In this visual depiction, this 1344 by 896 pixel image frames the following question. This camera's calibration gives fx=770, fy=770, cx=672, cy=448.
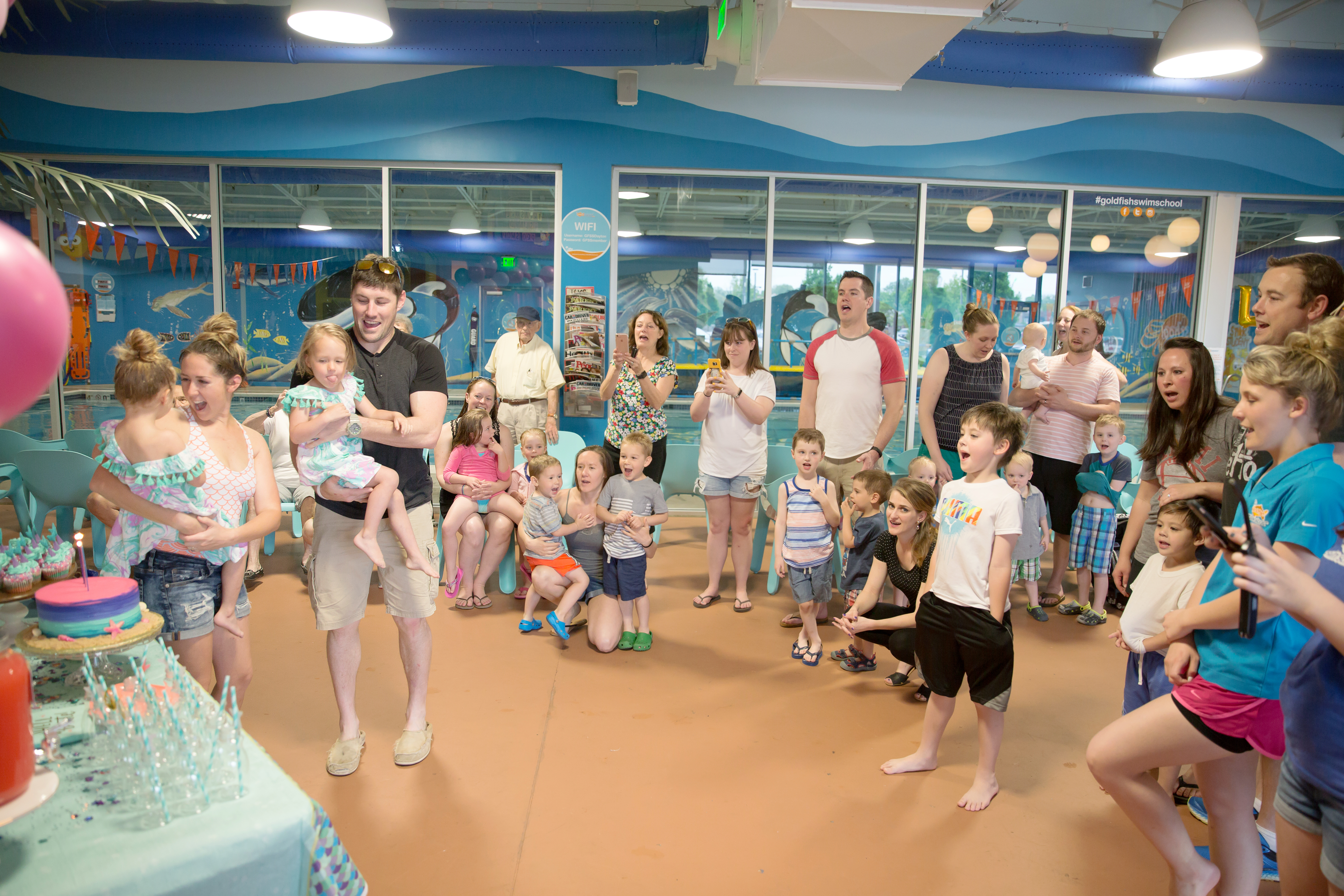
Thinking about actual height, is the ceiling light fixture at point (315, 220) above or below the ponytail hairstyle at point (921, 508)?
above

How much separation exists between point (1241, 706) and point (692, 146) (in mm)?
5566

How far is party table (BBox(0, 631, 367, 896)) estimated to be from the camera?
3.36ft

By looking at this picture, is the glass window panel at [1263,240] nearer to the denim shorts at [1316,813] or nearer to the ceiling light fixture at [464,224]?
the denim shorts at [1316,813]

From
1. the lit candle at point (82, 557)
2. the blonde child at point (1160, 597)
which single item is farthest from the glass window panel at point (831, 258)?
the lit candle at point (82, 557)

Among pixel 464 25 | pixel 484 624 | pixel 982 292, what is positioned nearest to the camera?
pixel 484 624

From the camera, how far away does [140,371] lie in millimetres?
2170

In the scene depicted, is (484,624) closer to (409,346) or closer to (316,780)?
(316,780)

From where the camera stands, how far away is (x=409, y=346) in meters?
2.68

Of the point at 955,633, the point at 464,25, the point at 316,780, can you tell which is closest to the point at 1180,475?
the point at 955,633

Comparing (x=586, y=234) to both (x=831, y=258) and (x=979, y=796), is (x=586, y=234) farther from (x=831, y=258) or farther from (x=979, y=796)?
(x=979, y=796)

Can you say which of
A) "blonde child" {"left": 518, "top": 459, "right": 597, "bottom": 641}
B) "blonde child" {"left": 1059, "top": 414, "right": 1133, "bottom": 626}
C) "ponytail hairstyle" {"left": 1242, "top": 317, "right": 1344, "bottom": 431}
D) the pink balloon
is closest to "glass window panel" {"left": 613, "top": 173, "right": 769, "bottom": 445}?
"blonde child" {"left": 518, "top": 459, "right": 597, "bottom": 641}

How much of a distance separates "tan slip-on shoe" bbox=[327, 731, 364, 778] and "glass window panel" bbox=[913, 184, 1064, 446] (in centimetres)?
534

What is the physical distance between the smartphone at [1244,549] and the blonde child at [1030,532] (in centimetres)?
254

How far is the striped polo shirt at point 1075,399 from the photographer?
448 cm
